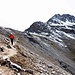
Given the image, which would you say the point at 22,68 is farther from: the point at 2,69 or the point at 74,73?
the point at 74,73

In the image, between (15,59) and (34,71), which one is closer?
(34,71)

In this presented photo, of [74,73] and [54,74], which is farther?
[74,73]

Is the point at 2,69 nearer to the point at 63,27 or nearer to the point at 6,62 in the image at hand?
the point at 6,62

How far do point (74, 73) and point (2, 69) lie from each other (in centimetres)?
3908

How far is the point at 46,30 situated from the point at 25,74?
139 metres

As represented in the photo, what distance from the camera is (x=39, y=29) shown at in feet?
561

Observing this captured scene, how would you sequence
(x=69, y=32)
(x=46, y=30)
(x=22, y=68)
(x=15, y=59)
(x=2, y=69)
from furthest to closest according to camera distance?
(x=69, y=32), (x=46, y=30), (x=15, y=59), (x=22, y=68), (x=2, y=69)

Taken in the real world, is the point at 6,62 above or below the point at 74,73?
above

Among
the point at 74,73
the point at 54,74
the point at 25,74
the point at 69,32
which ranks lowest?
the point at 69,32

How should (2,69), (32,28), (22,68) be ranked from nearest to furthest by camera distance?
1. (2,69)
2. (22,68)
3. (32,28)

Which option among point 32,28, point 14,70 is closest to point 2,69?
point 14,70

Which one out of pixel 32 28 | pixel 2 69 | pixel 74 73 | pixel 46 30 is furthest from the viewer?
pixel 32 28

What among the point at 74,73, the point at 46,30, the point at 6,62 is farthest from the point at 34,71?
the point at 46,30

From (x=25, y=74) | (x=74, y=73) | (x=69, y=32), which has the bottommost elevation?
(x=69, y=32)
